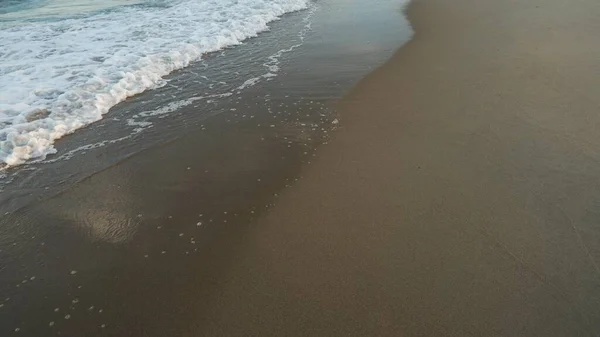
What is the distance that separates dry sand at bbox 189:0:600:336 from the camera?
108 inches

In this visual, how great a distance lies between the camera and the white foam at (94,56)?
5.54 metres

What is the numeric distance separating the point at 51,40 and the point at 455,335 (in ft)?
32.4

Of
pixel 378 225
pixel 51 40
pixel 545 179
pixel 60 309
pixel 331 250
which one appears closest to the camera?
pixel 60 309

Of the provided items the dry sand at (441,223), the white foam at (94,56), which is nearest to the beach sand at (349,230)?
the dry sand at (441,223)

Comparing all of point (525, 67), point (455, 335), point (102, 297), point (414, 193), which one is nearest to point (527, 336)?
point (455, 335)

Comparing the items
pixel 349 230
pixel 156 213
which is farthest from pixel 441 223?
pixel 156 213

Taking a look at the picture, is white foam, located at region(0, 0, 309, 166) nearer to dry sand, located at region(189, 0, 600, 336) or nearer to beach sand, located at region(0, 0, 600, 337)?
beach sand, located at region(0, 0, 600, 337)

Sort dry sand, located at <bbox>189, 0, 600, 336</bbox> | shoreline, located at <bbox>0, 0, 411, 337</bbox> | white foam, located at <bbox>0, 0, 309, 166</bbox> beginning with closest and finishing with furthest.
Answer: dry sand, located at <bbox>189, 0, 600, 336</bbox>, shoreline, located at <bbox>0, 0, 411, 337</bbox>, white foam, located at <bbox>0, 0, 309, 166</bbox>

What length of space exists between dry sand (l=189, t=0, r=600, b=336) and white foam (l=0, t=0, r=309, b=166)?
11.2 feet

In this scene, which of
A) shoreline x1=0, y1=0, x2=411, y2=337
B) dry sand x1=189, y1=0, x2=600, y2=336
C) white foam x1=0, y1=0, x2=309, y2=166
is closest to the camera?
dry sand x1=189, y1=0, x2=600, y2=336

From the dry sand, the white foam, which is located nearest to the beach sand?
the dry sand

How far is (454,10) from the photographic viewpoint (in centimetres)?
1003

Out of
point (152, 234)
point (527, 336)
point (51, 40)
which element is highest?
point (51, 40)

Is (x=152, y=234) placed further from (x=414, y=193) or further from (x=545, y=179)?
(x=545, y=179)
